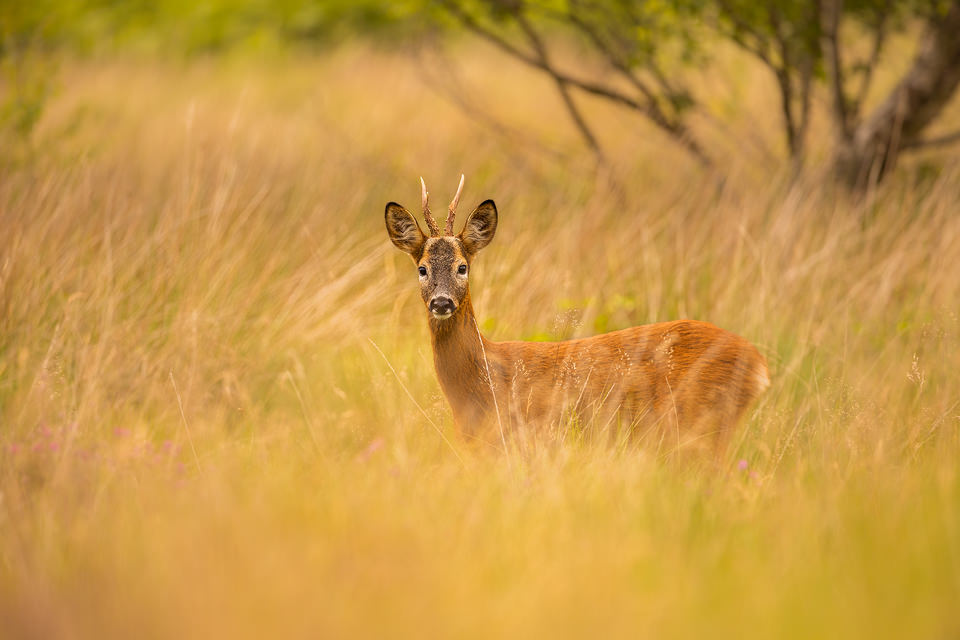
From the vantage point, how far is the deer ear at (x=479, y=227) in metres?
4.01

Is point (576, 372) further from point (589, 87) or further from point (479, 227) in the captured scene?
point (589, 87)

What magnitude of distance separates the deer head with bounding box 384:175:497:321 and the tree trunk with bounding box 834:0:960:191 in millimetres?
3494

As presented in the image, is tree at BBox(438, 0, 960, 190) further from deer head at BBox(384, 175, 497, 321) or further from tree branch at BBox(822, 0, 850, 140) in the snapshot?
deer head at BBox(384, 175, 497, 321)

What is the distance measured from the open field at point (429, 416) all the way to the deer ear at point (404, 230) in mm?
553

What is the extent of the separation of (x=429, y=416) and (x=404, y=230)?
2.53ft

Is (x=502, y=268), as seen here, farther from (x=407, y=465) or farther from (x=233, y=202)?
(x=407, y=465)

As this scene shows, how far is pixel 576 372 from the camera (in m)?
3.98

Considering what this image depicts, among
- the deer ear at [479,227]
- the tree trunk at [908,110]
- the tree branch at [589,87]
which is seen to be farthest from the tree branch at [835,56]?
the deer ear at [479,227]

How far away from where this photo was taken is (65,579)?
8.71 ft

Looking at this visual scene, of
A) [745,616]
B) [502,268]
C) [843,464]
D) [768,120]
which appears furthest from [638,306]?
[768,120]

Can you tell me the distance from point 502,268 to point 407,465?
8.47 feet

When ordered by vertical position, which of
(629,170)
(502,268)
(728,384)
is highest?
(629,170)

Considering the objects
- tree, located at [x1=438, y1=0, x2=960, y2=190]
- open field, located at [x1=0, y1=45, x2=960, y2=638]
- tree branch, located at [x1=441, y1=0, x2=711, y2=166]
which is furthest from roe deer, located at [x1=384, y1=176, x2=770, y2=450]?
tree branch, located at [x1=441, y1=0, x2=711, y2=166]

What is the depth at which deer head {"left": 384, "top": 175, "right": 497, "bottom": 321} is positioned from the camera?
12.3 feet
